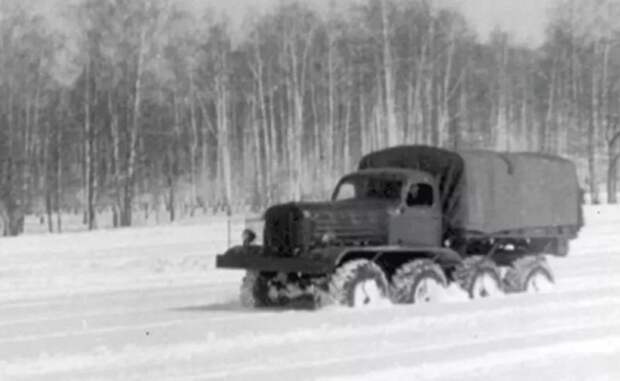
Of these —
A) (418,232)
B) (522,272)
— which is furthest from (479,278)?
(418,232)

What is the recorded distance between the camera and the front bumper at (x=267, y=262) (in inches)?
610

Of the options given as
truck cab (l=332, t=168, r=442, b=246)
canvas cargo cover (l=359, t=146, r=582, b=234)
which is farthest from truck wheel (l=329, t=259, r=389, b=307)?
canvas cargo cover (l=359, t=146, r=582, b=234)

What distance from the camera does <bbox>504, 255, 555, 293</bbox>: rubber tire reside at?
59.9 ft

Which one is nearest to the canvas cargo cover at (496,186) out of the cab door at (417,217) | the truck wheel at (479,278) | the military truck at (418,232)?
the military truck at (418,232)

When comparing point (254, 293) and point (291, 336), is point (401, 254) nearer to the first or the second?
point (254, 293)

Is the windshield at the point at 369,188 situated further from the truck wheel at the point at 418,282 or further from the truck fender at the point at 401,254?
the truck wheel at the point at 418,282

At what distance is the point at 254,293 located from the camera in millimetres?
16953

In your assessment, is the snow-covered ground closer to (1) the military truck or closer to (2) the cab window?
(1) the military truck

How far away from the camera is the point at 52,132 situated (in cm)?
5703

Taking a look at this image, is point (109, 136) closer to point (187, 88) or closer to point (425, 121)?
point (187, 88)

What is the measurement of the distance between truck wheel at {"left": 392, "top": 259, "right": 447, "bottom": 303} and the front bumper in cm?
128

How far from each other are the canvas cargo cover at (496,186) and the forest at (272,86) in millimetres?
20535

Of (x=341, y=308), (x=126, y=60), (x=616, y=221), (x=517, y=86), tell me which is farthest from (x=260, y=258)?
(x=517, y=86)

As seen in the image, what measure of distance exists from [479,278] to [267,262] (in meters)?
3.72
